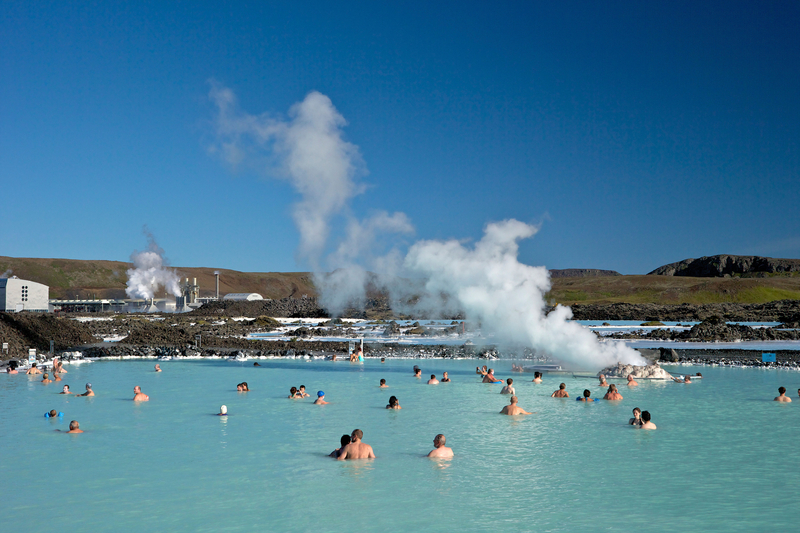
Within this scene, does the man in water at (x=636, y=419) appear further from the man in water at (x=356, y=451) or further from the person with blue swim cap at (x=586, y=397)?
the man in water at (x=356, y=451)

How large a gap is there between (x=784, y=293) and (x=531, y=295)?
292ft

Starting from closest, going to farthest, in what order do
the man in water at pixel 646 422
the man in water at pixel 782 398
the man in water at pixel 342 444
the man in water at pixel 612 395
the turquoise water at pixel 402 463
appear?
the turquoise water at pixel 402 463 → the man in water at pixel 342 444 → the man in water at pixel 646 422 → the man in water at pixel 782 398 → the man in water at pixel 612 395

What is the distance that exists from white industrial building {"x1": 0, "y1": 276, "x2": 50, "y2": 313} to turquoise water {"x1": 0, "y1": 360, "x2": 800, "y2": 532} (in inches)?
3388

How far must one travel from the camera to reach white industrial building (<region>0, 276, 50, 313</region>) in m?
101

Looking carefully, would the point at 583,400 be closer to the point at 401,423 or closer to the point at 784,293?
the point at 401,423

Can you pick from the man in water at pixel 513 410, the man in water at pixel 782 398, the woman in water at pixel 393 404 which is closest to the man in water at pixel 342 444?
the woman in water at pixel 393 404

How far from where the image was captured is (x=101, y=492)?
13.3 m

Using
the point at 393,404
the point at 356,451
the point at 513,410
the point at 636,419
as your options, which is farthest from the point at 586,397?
the point at 356,451

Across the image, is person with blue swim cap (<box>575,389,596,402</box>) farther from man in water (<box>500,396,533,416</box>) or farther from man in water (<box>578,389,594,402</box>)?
man in water (<box>500,396,533,416</box>)

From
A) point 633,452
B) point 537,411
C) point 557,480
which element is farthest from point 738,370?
point 557,480

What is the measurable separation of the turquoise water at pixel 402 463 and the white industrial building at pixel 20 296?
86.1 meters

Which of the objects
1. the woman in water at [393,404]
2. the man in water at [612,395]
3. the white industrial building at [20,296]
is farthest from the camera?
the white industrial building at [20,296]

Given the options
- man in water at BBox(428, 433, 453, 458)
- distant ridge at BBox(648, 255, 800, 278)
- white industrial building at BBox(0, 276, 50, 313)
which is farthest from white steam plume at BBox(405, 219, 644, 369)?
distant ridge at BBox(648, 255, 800, 278)

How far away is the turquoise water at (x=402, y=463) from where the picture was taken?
11805 mm
